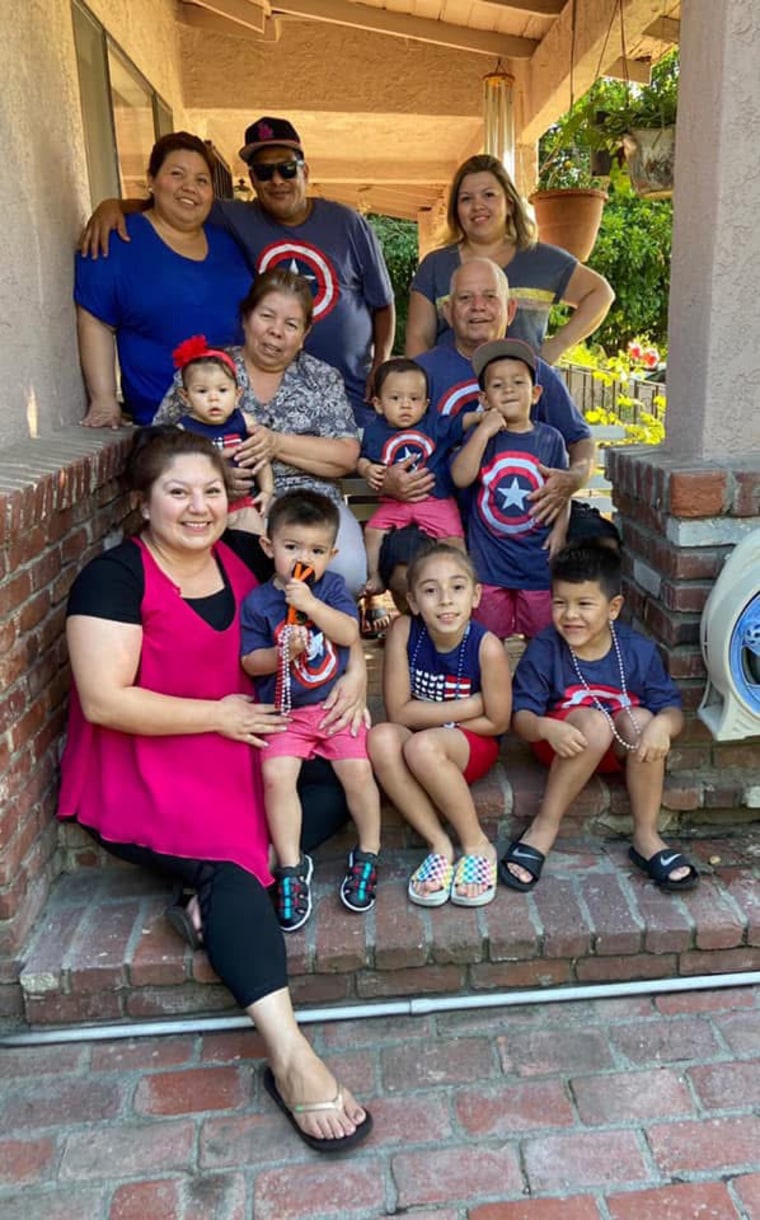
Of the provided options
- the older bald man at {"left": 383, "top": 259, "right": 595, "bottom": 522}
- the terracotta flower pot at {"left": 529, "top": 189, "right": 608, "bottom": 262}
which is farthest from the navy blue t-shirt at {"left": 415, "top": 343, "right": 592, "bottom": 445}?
the terracotta flower pot at {"left": 529, "top": 189, "right": 608, "bottom": 262}

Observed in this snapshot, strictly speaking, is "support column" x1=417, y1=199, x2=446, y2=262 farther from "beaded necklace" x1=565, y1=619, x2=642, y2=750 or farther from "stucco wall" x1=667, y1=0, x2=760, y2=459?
"beaded necklace" x1=565, y1=619, x2=642, y2=750

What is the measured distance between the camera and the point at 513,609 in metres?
3.01

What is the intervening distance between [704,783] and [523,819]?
50 cm

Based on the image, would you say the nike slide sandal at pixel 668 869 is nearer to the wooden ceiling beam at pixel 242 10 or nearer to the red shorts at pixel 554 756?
the red shorts at pixel 554 756

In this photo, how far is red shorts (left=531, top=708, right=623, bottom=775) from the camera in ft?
8.45

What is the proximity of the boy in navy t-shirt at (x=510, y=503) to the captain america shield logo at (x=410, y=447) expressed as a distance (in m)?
0.12

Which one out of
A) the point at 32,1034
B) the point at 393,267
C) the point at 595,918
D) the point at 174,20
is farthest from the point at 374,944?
the point at 393,267

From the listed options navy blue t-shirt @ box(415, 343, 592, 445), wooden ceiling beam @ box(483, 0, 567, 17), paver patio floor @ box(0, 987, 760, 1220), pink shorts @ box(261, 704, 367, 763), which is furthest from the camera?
wooden ceiling beam @ box(483, 0, 567, 17)

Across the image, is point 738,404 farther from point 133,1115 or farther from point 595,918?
point 133,1115

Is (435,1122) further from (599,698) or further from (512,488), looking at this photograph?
(512,488)

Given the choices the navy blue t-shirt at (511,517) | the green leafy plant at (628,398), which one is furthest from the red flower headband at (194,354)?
the green leafy plant at (628,398)

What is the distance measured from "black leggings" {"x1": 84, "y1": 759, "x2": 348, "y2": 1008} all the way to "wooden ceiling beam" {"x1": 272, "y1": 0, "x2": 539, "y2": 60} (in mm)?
4502

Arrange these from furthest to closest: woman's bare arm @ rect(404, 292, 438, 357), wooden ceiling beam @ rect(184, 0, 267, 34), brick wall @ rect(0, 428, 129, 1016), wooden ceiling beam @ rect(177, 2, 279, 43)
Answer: wooden ceiling beam @ rect(177, 2, 279, 43) < wooden ceiling beam @ rect(184, 0, 267, 34) < woman's bare arm @ rect(404, 292, 438, 357) < brick wall @ rect(0, 428, 129, 1016)

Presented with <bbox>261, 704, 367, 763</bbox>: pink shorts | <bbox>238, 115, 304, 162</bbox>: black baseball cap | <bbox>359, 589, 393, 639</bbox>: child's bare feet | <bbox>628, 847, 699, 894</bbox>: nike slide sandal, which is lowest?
<bbox>628, 847, 699, 894</bbox>: nike slide sandal
